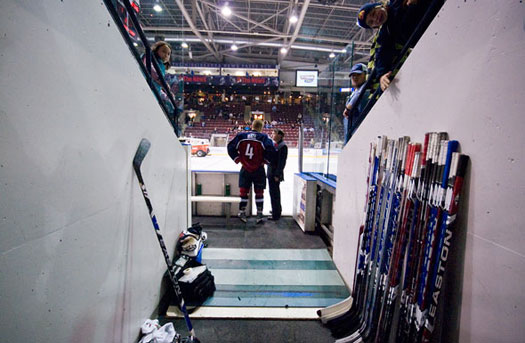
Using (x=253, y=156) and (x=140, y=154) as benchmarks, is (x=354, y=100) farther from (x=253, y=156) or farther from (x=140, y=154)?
(x=140, y=154)

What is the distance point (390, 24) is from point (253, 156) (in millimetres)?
2357

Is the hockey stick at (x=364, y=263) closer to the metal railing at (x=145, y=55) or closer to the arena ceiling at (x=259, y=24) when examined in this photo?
the metal railing at (x=145, y=55)

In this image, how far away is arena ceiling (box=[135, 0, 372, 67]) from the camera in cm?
1013

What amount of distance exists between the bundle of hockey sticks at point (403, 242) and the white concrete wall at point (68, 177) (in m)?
1.51

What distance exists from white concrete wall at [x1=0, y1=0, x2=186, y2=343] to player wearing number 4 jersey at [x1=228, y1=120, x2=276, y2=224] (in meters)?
2.19

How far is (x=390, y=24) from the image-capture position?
5.98 ft

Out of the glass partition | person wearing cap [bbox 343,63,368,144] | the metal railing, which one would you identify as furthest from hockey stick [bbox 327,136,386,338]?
the metal railing

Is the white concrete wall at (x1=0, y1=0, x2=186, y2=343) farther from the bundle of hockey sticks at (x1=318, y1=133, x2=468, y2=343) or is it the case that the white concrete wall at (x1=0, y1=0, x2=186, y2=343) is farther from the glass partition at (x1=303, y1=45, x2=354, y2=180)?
the glass partition at (x1=303, y1=45, x2=354, y2=180)

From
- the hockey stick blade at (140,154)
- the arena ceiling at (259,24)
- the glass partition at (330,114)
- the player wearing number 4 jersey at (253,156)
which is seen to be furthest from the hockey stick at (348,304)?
the arena ceiling at (259,24)

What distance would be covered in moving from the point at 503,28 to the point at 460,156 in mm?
484

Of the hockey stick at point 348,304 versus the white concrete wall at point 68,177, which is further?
the hockey stick at point 348,304

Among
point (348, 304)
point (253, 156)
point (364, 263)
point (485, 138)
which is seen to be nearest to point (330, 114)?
point (253, 156)

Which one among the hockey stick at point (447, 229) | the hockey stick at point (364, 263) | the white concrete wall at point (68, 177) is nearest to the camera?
the white concrete wall at point (68, 177)

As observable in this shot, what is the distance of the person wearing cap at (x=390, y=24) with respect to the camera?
5.61ft
